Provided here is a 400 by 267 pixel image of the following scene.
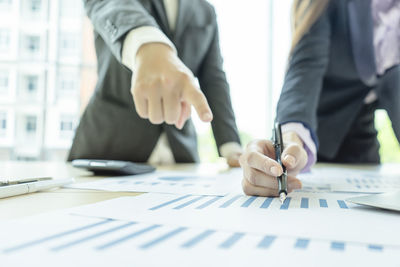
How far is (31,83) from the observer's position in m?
4.46

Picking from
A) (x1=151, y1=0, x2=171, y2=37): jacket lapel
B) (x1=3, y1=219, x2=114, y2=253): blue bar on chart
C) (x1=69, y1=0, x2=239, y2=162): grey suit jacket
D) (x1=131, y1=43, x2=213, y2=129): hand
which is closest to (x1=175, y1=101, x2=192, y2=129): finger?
(x1=131, y1=43, x2=213, y2=129): hand

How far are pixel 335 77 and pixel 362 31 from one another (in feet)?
0.50

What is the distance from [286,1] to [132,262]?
4.20 meters

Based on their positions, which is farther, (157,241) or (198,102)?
(198,102)

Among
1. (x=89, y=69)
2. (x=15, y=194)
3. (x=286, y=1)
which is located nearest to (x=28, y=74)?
(x=89, y=69)

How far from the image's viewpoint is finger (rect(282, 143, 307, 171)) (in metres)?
0.46

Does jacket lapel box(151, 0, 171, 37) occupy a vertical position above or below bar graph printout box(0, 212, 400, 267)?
above

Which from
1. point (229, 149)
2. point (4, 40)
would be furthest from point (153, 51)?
point (4, 40)

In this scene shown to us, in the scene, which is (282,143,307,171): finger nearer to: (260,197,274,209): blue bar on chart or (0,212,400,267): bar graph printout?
(260,197,274,209): blue bar on chart

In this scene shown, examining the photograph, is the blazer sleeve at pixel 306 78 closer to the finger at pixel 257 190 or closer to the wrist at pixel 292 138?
the wrist at pixel 292 138

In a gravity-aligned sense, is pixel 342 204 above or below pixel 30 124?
below

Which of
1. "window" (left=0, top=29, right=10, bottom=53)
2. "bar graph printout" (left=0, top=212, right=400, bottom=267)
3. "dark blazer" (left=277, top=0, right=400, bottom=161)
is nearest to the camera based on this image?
"bar graph printout" (left=0, top=212, right=400, bottom=267)

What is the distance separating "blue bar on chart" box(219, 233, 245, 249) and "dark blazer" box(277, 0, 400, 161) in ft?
1.60

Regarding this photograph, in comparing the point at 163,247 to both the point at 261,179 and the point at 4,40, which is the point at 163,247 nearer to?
the point at 261,179
